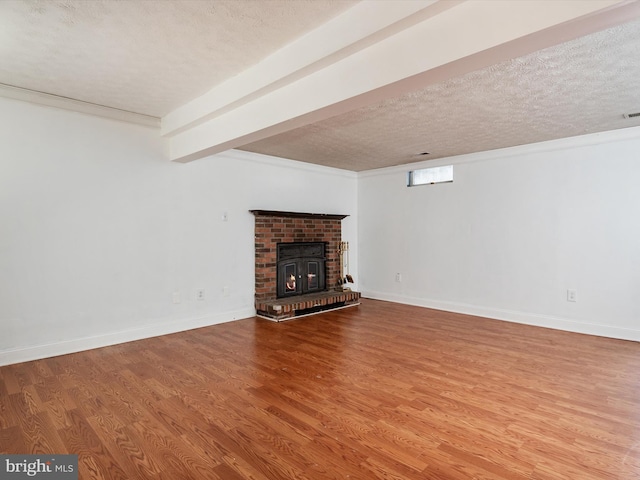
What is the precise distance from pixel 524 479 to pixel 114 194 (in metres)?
4.13

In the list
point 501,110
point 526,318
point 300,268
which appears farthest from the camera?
point 300,268

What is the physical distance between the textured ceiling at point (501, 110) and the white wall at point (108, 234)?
1146 millimetres

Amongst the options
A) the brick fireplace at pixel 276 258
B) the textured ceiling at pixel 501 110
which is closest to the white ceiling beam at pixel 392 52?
the textured ceiling at pixel 501 110

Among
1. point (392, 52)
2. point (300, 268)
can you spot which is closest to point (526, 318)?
point (300, 268)

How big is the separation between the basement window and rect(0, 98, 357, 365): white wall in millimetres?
2682

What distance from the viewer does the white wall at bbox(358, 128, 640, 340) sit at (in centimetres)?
408

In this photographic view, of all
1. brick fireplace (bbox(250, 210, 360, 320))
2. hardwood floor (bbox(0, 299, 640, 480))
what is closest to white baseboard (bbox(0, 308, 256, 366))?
hardwood floor (bbox(0, 299, 640, 480))

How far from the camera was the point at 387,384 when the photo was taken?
2.77 meters

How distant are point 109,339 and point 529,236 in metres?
5.22

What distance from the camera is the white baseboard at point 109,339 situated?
323 centimetres

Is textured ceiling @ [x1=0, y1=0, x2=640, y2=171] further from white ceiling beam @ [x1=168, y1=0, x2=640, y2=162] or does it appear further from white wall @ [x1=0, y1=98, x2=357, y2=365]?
white wall @ [x1=0, y1=98, x2=357, y2=365]

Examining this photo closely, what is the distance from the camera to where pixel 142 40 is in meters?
2.30

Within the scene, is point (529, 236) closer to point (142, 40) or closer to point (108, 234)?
point (142, 40)

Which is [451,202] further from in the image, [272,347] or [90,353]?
[90,353]
